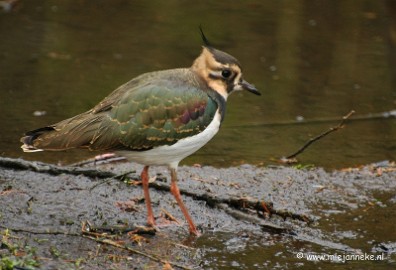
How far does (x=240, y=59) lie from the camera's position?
14.0 metres

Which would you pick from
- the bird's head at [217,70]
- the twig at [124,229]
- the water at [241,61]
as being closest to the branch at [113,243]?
the twig at [124,229]

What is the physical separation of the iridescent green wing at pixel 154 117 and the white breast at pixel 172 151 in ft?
0.14

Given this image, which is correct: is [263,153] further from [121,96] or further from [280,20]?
[280,20]

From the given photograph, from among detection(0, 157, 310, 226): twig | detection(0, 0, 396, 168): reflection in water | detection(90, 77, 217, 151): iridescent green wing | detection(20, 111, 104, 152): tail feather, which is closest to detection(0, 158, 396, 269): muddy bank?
detection(0, 157, 310, 226): twig

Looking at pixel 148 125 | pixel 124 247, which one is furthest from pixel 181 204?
pixel 124 247

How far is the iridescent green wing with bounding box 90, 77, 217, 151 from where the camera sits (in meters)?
6.78

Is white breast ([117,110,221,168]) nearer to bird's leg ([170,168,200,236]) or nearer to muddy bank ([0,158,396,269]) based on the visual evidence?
bird's leg ([170,168,200,236])

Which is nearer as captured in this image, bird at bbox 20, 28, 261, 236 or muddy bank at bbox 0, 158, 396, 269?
muddy bank at bbox 0, 158, 396, 269

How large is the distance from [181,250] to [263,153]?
3.83m

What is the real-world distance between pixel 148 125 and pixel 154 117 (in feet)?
0.29

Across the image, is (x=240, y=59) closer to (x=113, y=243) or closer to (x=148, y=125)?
(x=148, y=125)

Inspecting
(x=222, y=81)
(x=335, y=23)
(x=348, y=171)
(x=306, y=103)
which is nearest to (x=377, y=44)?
(x=335, y=23)

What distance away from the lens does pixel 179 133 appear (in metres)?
6.86

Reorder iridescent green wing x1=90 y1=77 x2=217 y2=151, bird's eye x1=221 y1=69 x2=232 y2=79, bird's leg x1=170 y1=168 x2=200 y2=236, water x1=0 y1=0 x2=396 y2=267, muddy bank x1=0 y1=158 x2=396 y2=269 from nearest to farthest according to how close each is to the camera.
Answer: muddy bank x1=0 y1=158 x2=396 y2=269 < iridescent green wing x1=90 y1=77 x2=217 y2=151 < bird's leg x1=170 y1=168 x2=200 y2=236 < bird's eye x1=221 y1=69 x2=232 y2=79 < water x1=0 y1=0 x2=396 y2=267
